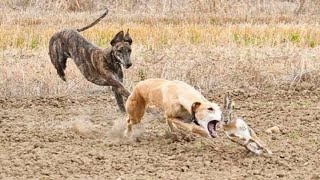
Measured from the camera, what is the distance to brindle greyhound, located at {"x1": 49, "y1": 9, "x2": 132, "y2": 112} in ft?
31.4

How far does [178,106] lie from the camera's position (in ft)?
24.6

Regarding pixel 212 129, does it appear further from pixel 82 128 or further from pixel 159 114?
pixel 159 114

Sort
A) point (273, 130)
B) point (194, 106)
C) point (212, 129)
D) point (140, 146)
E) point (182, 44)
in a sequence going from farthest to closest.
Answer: point (182, 44), point (273, 130), point (140, 146), point (194, 106), point (212, 129)

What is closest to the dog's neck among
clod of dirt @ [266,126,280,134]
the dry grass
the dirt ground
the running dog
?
the dirt ground

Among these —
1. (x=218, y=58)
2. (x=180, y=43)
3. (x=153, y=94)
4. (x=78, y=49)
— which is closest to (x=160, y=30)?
(x=180, y=43)

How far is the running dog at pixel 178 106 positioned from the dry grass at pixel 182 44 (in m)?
3.16

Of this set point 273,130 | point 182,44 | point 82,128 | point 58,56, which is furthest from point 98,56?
point 182,44

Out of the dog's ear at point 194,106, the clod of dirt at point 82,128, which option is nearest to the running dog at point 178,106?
the dog's ear at point 194,106

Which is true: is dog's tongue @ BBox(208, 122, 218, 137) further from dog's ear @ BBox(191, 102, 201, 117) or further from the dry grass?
the dry grass

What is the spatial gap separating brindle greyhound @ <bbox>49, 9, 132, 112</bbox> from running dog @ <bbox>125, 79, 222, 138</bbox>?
1321 millimetres

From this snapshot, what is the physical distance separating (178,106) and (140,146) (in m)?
0.70

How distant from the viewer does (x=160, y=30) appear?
17.9 m

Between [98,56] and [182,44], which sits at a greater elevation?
[98,56]

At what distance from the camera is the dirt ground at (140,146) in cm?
690
